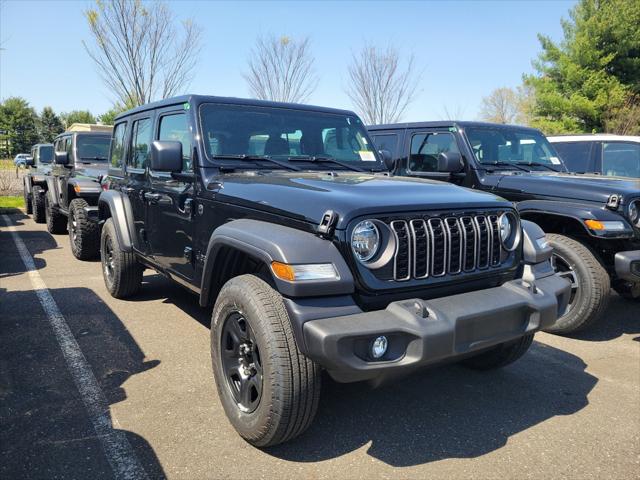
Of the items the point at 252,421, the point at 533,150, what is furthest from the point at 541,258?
the point at 533,150

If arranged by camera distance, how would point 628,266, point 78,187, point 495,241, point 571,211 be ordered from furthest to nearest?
point 78,187 < point 571,211 < point 628,266 < point 495,241

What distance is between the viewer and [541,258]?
3.07m

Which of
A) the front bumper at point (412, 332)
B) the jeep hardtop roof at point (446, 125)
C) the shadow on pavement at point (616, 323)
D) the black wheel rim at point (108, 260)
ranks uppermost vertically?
the jeep hardtop roof at point (446, 125)

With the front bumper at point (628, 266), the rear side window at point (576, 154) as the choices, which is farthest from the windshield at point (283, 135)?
the rear side window at point (576, 154)

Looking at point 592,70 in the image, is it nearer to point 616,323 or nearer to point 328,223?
point 616,323

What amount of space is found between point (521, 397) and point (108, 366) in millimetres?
2925

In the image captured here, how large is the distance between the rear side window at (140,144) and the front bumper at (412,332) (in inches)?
116

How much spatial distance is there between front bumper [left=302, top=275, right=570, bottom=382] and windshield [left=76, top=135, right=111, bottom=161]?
7566mm

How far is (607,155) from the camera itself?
704 centimetres

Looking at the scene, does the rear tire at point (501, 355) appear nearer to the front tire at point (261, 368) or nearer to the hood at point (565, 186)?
the front tire at point (261, 368)

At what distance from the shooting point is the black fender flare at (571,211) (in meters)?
4.28

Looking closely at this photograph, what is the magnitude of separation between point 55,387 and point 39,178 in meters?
8.19

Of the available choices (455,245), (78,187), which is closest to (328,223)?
(455,245)

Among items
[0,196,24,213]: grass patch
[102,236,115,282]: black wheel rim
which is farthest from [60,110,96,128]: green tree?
[102,236,115,282]: black wheel rim
